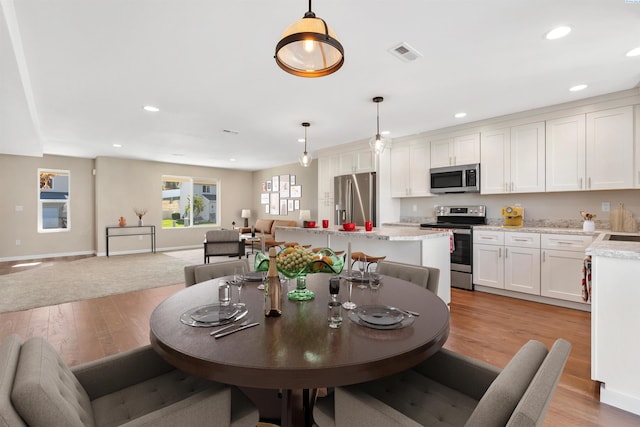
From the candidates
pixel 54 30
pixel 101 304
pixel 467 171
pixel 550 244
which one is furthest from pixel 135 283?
pixel 550 244

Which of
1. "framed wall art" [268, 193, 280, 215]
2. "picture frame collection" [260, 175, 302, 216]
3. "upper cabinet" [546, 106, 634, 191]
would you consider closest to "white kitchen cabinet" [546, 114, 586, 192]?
"upper cabinet" [546, 106, 634, 191]

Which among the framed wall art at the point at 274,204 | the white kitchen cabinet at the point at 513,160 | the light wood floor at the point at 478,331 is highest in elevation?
the white kitchen cabinet at the point at 513,160

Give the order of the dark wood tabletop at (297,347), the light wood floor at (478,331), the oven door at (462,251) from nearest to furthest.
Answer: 1. the dark wood tabletop at (297,347)
2. the light wood floor at (478,331)
3. the oven door at (462,251)

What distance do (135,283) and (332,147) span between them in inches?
174

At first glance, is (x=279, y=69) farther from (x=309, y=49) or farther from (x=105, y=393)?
(x=105, y=393)

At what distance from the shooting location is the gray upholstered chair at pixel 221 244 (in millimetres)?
5938

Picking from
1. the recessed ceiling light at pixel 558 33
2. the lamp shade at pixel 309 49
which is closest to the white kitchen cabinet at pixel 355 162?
the recessed ceiling light at pixel 558 33

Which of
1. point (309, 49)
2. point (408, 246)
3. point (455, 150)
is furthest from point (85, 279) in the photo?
point (455, 150)

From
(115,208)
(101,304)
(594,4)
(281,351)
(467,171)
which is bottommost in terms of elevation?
(101,304)

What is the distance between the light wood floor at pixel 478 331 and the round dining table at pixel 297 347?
4.44ft

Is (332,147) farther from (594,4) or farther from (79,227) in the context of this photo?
(79,227)

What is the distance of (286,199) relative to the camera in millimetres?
9023

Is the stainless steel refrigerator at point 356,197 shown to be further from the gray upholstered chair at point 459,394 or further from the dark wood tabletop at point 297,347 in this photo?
the gray upholstered chair at point 459,394

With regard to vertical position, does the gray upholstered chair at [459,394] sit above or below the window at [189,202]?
below
